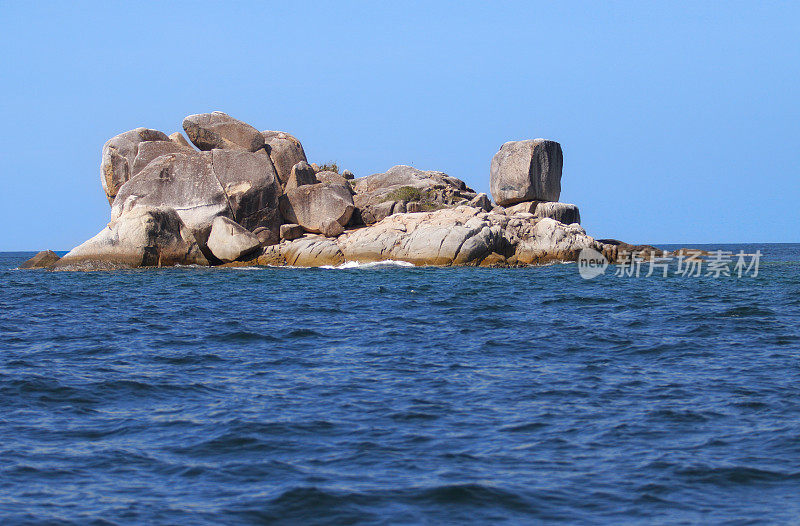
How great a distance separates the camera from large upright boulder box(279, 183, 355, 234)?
38.8m

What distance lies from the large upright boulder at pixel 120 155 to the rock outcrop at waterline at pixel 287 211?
54 mm

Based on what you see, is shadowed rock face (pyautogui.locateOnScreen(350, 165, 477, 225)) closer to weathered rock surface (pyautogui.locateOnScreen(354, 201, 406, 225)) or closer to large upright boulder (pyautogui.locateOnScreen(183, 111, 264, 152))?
weathered rock surface (pyautogui.locateOnScreen(354, 201, 406, 225))

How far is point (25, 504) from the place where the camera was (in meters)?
5.86

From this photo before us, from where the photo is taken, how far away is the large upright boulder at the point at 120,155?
1642 inches

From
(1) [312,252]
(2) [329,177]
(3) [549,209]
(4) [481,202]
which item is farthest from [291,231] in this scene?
(3) [549,209]

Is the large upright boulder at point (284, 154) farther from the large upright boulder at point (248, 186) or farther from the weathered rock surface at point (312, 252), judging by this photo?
the weathered rock surface at point (312, 252)

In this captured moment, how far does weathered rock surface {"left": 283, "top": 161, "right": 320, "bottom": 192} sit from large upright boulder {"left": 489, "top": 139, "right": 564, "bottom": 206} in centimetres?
1039

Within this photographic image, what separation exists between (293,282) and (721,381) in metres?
19.0

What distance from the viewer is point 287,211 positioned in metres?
40.0

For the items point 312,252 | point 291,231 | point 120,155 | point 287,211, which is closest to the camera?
point 312,252

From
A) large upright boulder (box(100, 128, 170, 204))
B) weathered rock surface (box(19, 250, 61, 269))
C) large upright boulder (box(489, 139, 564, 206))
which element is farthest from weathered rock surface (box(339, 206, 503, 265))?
weathered rock surface (box(19, 250, 61, 269))

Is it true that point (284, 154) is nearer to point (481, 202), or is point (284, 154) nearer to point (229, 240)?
point (229, 240)

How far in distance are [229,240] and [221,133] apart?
26.1 ft

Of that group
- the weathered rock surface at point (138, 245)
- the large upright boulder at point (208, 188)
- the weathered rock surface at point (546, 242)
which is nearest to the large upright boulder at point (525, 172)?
the weathered rock surface at point (546, 242)
